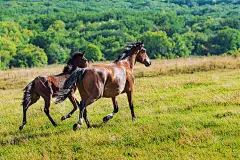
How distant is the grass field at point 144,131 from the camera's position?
359 inches

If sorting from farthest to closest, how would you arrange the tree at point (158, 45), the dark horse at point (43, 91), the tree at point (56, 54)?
the tree at point (158, 45) < the tree at point (56, 54) < the dark horse at point (43, 91)

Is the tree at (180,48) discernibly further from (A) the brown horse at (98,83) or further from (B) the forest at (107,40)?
(A) the brown horse at (98,83)

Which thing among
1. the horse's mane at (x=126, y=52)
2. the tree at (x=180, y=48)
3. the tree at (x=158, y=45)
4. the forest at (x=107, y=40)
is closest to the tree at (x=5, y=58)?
the forest at (x=107, y=40)

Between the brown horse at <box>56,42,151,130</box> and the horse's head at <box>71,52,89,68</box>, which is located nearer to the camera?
the brown horse at <box>56,42,151,130</box>

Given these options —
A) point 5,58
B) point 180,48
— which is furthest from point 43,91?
point 180,48

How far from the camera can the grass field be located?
29.9 feet

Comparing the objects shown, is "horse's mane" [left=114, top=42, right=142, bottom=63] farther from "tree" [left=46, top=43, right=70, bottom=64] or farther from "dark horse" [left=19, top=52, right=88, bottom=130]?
"tree" [left=46, top=43, right=70, bottom=64]

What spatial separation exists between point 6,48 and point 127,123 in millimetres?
114733

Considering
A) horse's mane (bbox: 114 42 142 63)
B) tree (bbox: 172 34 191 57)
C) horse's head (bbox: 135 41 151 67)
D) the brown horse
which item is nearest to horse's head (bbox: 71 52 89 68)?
horse's mane (bbox: 114 42 142 63)

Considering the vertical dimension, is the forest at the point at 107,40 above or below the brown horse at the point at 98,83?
below

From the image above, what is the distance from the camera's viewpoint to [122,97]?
16.8 metres

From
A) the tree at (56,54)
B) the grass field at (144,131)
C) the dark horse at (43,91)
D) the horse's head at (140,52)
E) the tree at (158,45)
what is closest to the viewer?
the grass field at (144,131)

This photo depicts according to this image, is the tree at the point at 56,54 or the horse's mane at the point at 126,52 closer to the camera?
the horse's mane at the point at 126,52

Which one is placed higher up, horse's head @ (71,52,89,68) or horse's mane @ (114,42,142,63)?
horse's mane @ (114,42,142,63)
